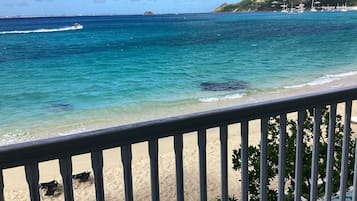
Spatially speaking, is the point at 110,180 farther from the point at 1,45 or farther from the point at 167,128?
the point at 1,45

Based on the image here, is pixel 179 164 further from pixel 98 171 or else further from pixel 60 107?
pixel 60 107

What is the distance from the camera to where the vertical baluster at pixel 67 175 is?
123cm

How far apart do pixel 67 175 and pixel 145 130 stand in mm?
273

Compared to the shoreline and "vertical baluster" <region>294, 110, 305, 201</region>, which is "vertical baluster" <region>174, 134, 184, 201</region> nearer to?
"vertical baluster" <region>294, 110, 305, 201</region>

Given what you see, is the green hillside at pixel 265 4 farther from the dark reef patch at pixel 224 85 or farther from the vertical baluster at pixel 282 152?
the vertical baluster at pixel 282 152

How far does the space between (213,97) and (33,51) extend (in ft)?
95.9

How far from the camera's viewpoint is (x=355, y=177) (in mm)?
2008

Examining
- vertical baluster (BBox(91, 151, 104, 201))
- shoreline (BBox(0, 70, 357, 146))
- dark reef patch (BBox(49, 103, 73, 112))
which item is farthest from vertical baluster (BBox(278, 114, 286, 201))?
dark reef patch (BBox(49, 103, 73, 112))

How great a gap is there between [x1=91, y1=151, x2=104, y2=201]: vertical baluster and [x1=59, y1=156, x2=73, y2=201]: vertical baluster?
8 cm

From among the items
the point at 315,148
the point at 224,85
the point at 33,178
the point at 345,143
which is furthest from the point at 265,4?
the point at 33,178

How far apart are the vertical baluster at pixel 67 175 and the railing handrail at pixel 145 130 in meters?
0.03

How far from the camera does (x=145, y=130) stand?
51.9 inches

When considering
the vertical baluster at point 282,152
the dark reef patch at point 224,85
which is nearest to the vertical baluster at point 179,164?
the vertical baluster at point 282,152

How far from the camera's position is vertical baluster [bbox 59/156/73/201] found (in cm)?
123
